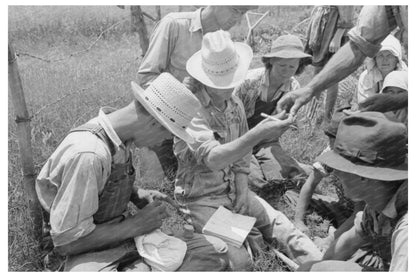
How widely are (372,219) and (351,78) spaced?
16.3ft

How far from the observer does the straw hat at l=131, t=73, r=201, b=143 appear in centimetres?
282

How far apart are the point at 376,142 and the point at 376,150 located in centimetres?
4

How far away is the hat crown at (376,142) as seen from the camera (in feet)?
7.74

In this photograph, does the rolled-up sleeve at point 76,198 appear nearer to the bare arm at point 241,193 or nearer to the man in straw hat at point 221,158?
the man in straw hat at point 221,158

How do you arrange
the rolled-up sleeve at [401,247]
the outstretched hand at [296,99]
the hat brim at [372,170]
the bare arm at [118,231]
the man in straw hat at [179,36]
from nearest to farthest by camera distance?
the rolled-up sleeve at [401,247] → the hat brim at [372,170] → the bare arm at [118,231] → the outstretched hand at [296,99] → the man in straw hat at [179,36]

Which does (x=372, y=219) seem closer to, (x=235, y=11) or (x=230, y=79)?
(x=230, y=79)

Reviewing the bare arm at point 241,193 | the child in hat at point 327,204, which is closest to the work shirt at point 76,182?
the bare arm at point 241,193

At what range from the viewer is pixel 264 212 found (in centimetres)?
368

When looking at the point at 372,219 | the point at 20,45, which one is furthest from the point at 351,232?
the point at 20,45

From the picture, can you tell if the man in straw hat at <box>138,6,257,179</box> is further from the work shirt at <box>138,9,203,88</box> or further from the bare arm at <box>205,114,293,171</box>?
the bare arm at <box>205,114,293,171</box>

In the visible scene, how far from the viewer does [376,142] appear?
2.36m

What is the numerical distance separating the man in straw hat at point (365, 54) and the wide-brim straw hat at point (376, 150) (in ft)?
3.13

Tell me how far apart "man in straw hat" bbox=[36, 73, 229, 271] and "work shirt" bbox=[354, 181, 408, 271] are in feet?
3.04

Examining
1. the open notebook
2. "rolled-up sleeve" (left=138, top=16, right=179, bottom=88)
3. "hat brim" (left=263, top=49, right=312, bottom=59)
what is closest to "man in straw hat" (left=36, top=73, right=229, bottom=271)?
the open notebook
